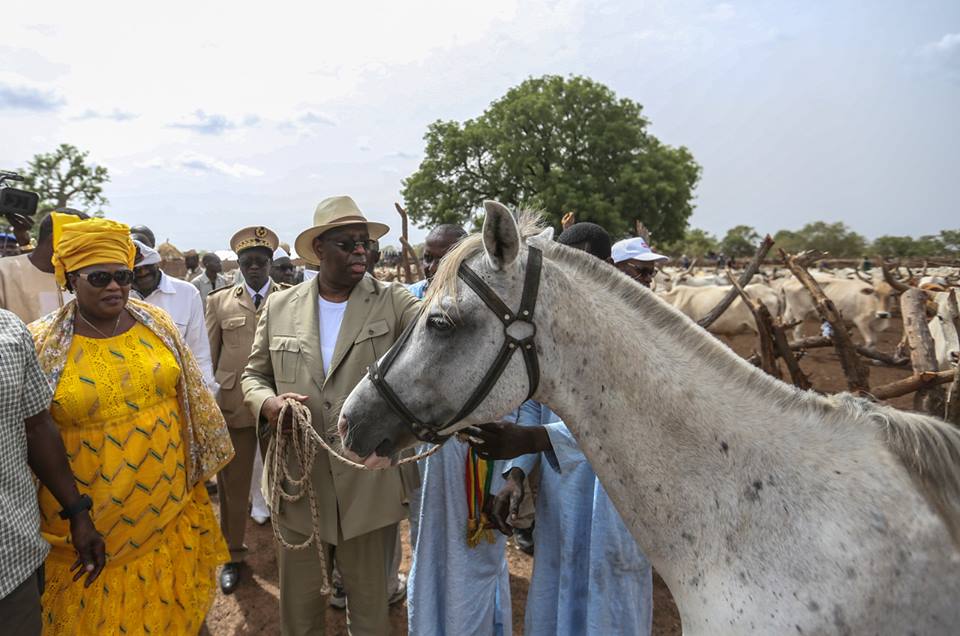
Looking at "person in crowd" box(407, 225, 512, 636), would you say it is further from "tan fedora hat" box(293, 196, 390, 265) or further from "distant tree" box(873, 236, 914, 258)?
"distant tree" box(873, 236, 914, 258)

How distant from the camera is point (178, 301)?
409cm

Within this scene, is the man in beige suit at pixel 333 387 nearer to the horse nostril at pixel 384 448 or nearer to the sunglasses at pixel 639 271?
the horse nostril at pixel 384 448

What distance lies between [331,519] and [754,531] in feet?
6.30

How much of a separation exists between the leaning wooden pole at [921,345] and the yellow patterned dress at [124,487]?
14.6 feet

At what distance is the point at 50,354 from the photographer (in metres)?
2.30

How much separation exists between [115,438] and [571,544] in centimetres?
220

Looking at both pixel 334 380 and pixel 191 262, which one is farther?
pixel 191 262

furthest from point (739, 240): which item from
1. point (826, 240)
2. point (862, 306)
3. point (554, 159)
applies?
point (862, 306)

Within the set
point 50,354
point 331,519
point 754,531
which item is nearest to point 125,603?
point 331,519

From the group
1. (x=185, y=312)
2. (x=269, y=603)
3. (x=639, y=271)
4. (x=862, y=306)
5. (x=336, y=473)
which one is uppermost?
(x=639, y=271)

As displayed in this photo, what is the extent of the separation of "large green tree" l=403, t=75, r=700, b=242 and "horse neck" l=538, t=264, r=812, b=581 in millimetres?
30061

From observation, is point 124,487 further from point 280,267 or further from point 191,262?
point 191,262

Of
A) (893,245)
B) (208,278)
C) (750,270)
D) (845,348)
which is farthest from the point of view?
(893,245)

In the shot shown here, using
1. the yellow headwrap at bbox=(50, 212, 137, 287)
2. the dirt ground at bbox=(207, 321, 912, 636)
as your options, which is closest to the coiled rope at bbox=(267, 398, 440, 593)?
the yellow headwrap at bbox=(50, 212, 137, 287)
